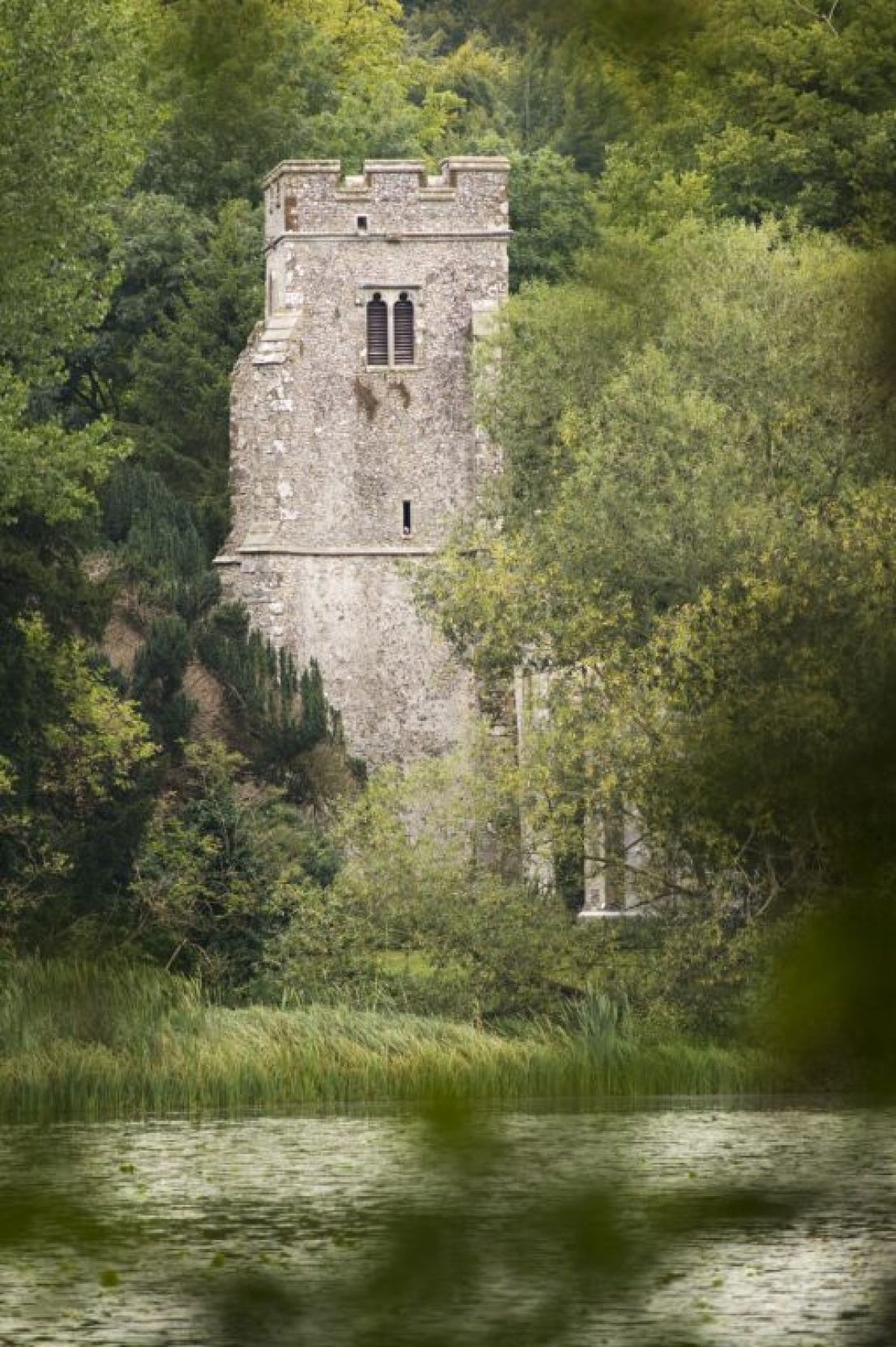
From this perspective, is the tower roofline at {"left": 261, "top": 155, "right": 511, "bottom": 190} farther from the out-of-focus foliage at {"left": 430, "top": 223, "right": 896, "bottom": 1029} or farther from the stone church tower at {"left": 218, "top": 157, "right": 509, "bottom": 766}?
the out-of-focus foliage at {"left": 430, "top": 223, "right": 896, "bottom": 1029}

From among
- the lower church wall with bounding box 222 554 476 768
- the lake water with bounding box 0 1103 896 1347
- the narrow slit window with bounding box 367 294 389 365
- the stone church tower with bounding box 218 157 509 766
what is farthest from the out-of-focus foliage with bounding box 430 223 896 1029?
the lower church wall with bounding box 222 554 476 768

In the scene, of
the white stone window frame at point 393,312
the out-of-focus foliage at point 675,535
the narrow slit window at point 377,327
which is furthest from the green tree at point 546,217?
the out-of-focus foliage at point 675,535

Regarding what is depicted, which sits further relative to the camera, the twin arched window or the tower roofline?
the twin arched window

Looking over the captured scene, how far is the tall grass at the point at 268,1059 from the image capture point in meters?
22.1

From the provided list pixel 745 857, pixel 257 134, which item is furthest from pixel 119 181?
pixel 257 134

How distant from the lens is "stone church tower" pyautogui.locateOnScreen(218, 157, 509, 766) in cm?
4116

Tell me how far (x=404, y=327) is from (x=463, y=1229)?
3833 cm

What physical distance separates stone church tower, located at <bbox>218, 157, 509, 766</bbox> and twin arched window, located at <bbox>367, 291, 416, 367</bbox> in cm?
2

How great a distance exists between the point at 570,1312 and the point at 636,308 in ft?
104

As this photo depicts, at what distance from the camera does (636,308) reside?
3506 cm

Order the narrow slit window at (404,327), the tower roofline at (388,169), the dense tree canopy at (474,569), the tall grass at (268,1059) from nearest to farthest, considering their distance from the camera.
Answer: the tall grass at (268,1059)
the dense tree canopy at (474,569)
the tower roofline at (388,169)
the narrow slit window at (404,327)

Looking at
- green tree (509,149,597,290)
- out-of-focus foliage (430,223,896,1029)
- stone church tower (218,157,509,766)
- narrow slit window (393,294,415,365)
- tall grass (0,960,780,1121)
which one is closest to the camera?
tall grass (0,960,780,1121)

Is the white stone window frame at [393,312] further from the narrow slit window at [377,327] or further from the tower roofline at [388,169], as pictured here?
the tower roofline at [388,169]

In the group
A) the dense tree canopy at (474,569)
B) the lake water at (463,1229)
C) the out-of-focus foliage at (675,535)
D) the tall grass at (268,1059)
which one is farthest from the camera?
the dense tree canopy at (474,569)
